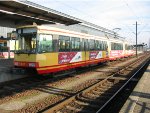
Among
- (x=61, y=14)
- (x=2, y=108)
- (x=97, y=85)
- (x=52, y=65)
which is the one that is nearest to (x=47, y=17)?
(x=61, y=14)

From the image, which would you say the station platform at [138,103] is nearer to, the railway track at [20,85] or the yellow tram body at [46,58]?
the yellow tram body at [46,58]

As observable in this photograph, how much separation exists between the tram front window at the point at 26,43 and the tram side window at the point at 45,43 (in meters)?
0.38

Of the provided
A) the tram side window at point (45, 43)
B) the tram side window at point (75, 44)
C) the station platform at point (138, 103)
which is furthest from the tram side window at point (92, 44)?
the station platform at point (138, 103)

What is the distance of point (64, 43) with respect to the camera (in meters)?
17.0

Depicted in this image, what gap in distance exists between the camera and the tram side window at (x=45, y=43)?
47.5 ft

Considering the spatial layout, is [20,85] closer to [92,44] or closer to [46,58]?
[46,58]

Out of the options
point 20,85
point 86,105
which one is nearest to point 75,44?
point 20,85

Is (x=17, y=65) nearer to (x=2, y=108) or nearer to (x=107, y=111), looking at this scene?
(x=2, y=108)

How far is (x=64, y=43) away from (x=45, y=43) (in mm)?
2401

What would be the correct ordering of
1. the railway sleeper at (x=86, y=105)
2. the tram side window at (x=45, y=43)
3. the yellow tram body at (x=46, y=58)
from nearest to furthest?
the railway sleeper at (x=86, y=105)
the yellow tram body at (x=46, y=58)
the tram side window at (x=45, y=43)

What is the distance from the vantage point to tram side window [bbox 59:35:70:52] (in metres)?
16.4

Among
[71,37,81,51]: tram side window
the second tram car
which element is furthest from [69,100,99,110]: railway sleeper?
[71,37,81,51]: tram side window

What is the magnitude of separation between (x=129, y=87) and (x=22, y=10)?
8116 mm

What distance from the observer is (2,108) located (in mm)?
9906
